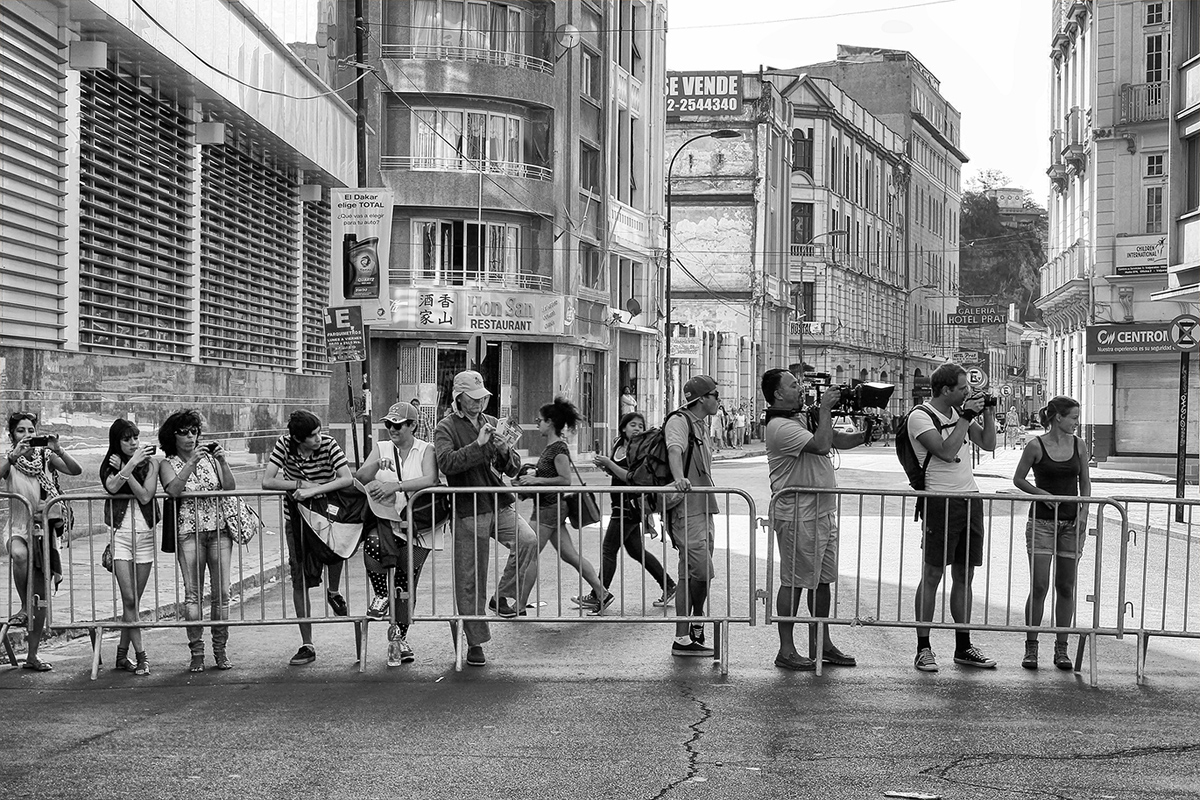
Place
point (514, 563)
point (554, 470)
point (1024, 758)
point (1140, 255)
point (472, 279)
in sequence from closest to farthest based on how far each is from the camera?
point (1024, 758) < point (514, 563) < point (554, 470) < point (1140, 255) < point (472, 279)

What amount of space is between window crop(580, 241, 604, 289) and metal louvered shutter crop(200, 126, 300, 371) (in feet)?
63.3

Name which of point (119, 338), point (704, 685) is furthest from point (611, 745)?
point (119, 338)

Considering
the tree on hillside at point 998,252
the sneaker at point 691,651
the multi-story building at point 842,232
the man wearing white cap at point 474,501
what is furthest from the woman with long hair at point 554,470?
the tree on hillside at point 998,252

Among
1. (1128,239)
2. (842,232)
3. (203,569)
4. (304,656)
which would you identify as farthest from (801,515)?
(842,232)

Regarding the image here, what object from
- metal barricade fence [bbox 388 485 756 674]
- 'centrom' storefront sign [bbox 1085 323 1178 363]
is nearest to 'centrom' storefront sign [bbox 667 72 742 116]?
'centrom' storefront sign [bbox 1085 323 1178 363]

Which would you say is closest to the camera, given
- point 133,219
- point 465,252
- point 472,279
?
point 133,219

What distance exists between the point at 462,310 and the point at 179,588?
91.5ft

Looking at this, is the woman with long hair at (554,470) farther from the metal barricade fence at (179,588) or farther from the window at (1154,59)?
the window at (1154,59)

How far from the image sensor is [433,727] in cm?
771

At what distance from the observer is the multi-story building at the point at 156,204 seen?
15852mm

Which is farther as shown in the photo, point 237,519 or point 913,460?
point 913,460

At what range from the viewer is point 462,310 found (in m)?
40.4

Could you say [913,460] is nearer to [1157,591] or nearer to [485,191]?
[1157,591]

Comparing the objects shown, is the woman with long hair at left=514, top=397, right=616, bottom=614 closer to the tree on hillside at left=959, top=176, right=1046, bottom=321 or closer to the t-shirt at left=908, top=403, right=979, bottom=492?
the t-shirt at left=908, top=403, right=979, bottom=492
